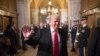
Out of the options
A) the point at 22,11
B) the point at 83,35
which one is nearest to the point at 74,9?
the point at 22,11

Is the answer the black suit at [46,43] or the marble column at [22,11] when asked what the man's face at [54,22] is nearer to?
the black suit at [46,43]

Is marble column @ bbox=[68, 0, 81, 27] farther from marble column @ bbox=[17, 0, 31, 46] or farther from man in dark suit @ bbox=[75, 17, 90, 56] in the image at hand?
man in dark suit @ bbox=[75, 17, 90, 56]

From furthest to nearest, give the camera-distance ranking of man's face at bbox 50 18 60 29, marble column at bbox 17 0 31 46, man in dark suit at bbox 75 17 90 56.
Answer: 1. marble column at bbox 17 0 31 46
2. man in dark suit at bbox 75 17 90 56
3. man's face at bbox 50 18 60 29

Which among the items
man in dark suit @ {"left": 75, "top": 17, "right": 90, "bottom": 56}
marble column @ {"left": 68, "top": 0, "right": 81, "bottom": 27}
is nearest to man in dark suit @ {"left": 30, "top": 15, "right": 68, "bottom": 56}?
man in dark suit @ {"left": 75, "top": 17, "right": 90, "bottom": 56}

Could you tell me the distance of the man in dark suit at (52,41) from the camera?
4582mm

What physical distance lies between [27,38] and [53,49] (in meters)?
0.61

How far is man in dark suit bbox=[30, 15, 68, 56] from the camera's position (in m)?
4.58

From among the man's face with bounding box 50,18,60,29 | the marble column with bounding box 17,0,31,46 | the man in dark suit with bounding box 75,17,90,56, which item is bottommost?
the man in dark suit with bounding box 75,17,90,56

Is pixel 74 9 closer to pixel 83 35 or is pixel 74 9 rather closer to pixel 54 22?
pixel 83 35

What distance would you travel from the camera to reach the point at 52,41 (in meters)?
4.64

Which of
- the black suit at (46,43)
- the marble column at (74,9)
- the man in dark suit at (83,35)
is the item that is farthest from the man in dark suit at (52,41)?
the marble column at (74,9)

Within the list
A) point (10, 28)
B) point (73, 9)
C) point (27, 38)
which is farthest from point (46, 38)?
point (73, 9)

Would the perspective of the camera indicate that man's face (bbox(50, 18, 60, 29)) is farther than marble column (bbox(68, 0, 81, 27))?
No

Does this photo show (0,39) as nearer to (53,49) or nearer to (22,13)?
(53,49)
